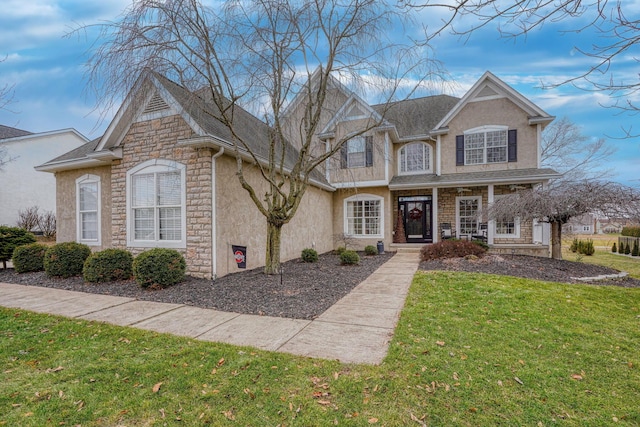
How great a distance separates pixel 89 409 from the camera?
8.74 feet

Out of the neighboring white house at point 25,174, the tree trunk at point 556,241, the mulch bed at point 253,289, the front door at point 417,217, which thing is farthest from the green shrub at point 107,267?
the neighboring white house at point 25,174

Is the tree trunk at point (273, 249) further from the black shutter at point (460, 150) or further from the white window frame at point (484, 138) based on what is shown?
→ the white window frame at point (484, 138)

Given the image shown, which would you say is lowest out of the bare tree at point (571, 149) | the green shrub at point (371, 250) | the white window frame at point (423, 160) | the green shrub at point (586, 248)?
the green shrub at point (586, 248)

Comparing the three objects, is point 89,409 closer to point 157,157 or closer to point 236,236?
point 236,236

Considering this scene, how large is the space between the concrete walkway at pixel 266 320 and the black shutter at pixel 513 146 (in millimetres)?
10021

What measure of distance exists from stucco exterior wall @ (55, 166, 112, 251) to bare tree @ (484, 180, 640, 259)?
515 inches

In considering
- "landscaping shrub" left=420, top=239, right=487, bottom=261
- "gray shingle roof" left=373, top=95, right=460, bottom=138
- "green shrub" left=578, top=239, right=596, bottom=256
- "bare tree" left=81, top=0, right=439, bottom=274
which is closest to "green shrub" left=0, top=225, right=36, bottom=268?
"bare tree" left=81, top=0, right=439, bottom=274

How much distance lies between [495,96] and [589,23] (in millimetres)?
12782

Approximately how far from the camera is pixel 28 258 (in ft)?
30.0

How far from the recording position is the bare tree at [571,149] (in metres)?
20.8

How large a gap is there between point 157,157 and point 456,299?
27.1 feet

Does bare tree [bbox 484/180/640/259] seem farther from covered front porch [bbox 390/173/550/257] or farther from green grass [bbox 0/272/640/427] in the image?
green grass [bbox 0/272/640/427]

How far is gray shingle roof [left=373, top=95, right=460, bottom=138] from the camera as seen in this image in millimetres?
15133

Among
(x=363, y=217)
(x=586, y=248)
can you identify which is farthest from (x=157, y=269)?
(x=586, y=248)
